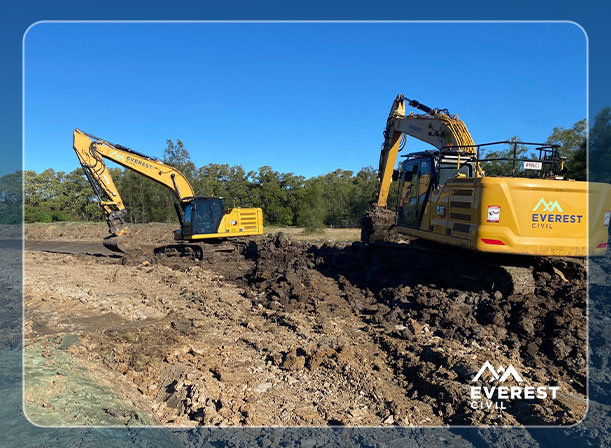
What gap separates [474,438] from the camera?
12.4ft

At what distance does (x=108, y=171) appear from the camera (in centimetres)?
1501

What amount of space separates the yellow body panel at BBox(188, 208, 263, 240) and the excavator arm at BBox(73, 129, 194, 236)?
5.13 feet

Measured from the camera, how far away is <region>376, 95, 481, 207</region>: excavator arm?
9.76 meters

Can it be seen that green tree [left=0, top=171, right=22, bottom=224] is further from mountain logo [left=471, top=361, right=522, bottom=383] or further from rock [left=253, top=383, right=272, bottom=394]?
mountain logo [left=471, top=361, right=522, bottom=383]

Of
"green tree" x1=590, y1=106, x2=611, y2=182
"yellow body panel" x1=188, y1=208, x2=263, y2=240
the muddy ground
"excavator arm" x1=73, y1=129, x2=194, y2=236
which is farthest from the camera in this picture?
"green tree" x1=590, y1=106, x2=611, y2=182

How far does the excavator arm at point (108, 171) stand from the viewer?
14.5 m

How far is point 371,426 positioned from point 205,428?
1666 millimetres

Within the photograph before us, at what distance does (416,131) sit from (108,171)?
1115cm

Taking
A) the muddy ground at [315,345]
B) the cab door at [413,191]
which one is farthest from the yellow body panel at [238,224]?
the cab door at [413,191]

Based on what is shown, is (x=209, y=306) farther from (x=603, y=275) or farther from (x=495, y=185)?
(x=603, y=275)

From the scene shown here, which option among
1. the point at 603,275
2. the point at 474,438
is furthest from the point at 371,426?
the point at 603,275

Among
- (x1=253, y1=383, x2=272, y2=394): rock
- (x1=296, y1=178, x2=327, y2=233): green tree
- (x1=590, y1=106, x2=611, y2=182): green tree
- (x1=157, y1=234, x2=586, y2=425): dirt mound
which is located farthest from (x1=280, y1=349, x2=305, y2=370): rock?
(x1=296, y1=178, x2=327, y2=233): green tree

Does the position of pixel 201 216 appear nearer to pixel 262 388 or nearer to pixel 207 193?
pixel 262 388

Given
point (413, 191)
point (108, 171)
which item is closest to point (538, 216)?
point (413, 191)
